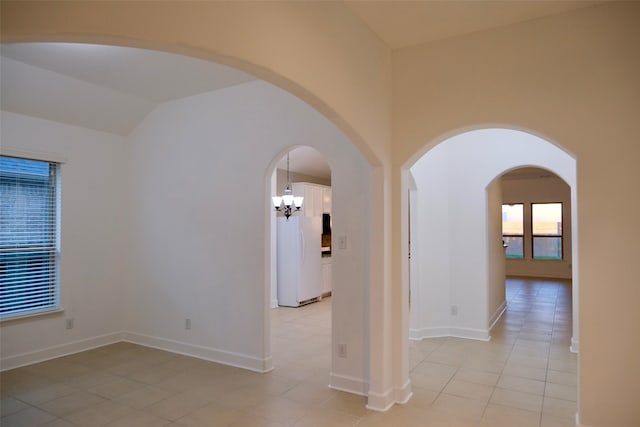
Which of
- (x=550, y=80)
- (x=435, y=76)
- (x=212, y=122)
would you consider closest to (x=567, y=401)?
(x=550, y=80)

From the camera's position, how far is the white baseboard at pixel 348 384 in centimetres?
371

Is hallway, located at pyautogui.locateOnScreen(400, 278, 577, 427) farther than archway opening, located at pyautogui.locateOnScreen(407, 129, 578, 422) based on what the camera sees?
No

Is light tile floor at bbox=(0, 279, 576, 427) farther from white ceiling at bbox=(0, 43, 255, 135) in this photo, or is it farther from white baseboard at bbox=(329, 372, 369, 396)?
white ceiling at bbox=(0, 43, 255, 135)

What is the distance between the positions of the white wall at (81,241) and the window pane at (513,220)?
35.7 feet

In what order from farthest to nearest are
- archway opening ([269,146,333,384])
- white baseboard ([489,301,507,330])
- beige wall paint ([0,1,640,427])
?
archway opening ([269,146,333,384]), white baseboard ([489,301,507,330]), beige wall paint ([0,1,640,427])

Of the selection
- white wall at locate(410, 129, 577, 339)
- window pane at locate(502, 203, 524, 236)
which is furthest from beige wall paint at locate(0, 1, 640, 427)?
window pane at locate(502, 203, 524, 236)

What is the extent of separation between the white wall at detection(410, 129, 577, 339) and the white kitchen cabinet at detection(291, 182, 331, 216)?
9.61 feet

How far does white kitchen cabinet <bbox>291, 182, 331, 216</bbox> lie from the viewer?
8052 mm

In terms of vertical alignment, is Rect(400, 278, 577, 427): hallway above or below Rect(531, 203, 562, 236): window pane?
below

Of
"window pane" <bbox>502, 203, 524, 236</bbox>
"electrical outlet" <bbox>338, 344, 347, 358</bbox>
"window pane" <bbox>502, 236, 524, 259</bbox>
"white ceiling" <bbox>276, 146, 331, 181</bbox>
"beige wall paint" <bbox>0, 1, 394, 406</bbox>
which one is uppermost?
"white ceiling" <bbox>276, 146, 331, 181</bbox>

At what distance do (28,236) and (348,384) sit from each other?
392 centimetres

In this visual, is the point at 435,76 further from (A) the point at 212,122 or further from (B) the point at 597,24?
(A) the point at 212,122

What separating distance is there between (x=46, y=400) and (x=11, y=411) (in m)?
0.26

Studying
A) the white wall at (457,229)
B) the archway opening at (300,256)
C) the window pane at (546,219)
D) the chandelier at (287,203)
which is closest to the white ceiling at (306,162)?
the archway opening at (300,256)
